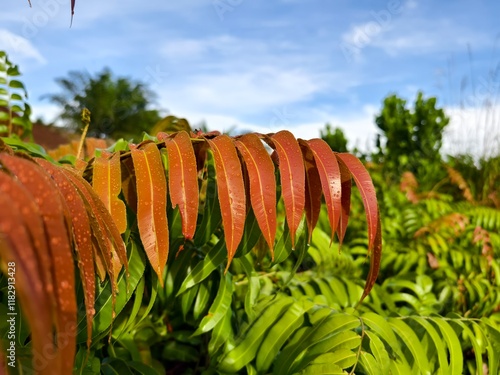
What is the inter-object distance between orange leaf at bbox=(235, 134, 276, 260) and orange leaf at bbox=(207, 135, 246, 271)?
2 cm

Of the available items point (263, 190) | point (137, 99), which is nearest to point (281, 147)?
point (263, 190)

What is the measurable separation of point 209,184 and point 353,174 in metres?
0.38

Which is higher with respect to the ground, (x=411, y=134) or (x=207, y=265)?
(x=411, y=134)

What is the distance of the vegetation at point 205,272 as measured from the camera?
488 millimetres

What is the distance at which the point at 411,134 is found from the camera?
22.4ft

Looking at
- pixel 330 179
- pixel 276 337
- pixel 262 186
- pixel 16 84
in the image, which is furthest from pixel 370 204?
pixel 16 84

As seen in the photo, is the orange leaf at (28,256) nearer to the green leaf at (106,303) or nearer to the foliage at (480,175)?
the green leaf at (106,303)

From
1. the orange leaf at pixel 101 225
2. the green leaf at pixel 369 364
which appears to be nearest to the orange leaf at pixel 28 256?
the orange leaf at pixel 101 225

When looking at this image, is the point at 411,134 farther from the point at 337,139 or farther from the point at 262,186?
the point at 262,186

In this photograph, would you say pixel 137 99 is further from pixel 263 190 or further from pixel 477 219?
pixel 263 190

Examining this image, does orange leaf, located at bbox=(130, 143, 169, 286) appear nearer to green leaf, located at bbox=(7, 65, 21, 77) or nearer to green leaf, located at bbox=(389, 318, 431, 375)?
green leaf, located at bbox=(389, 318, 431, 375)

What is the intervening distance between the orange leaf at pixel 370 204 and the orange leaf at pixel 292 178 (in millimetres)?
102

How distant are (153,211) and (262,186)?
18 centimetres

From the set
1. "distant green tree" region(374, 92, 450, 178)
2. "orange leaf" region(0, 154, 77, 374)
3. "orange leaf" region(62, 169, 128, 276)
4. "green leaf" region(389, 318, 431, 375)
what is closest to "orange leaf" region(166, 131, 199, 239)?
"orange leaf" region(62, 169, 128, 276)
